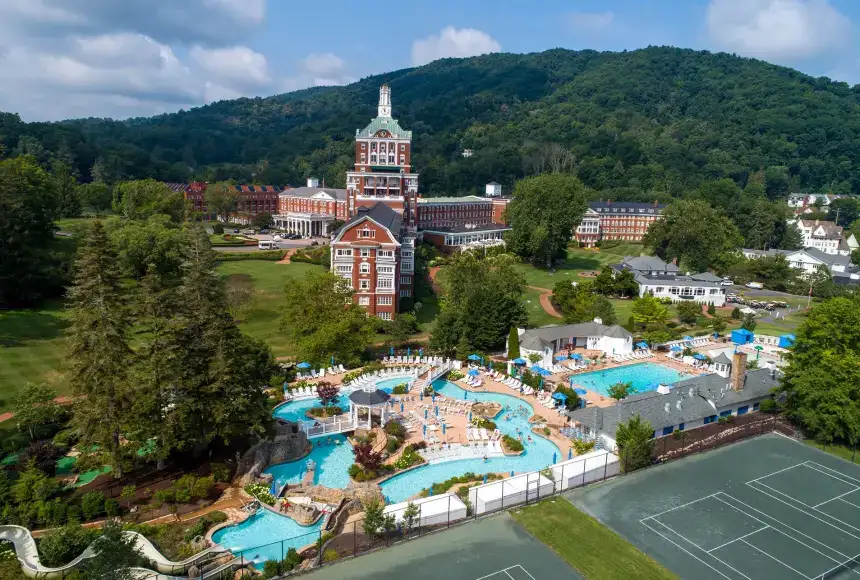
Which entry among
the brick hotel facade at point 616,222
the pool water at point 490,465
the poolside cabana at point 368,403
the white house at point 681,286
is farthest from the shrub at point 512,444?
the brick hotel facade at point 616,222

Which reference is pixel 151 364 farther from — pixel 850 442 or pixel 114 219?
pixel 114 219

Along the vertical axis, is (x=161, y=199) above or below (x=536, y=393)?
above

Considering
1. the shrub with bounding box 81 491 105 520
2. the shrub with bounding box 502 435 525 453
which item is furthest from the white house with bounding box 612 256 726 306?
the shrub with bounding box 81 491 105 520

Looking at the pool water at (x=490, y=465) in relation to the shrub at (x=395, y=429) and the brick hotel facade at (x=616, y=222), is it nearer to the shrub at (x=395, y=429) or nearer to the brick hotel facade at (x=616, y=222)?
the shrub at (x=395, y=429)

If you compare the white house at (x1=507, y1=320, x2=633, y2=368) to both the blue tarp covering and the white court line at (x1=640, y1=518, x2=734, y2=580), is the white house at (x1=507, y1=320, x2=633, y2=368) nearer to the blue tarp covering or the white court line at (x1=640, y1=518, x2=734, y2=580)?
the blue tarp covering

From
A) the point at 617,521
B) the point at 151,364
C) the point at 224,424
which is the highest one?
the point at 151,364

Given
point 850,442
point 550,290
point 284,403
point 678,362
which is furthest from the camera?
point 550,290

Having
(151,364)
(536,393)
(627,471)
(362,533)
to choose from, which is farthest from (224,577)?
(536,393)
